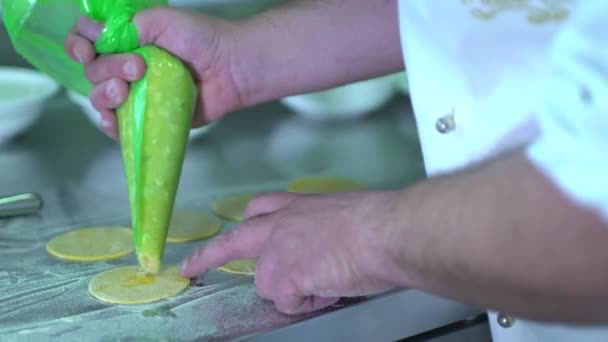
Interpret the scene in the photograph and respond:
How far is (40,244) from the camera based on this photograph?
36.3 inches

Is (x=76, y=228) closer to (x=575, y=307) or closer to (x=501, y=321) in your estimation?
(x=501, y=321)

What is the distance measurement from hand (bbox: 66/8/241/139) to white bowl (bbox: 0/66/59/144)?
277 millimetres

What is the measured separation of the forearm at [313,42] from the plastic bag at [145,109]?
0.31 ft

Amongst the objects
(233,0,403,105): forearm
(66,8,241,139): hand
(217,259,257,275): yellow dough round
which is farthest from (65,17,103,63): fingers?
(217,259,257,275): yellow dough round

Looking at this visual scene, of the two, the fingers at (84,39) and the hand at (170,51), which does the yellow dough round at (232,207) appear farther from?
the fingers at (84,39)

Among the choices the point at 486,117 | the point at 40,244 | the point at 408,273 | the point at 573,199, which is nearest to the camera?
the point at 573,199

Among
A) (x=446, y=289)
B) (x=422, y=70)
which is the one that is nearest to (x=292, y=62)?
(x=422, y=70)

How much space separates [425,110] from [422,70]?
0.13ft

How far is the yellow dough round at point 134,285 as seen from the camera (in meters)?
0.78

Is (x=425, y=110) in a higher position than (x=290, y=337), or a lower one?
higher

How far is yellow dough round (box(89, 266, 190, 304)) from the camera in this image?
78 cm

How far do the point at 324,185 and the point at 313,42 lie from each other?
8.6 inches

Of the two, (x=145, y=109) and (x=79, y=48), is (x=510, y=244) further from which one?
(x=79, y=48)

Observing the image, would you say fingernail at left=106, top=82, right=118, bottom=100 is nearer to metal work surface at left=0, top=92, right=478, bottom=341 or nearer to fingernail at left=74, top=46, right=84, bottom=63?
fingernail at left=74, top=46, right=84, bottom=63
